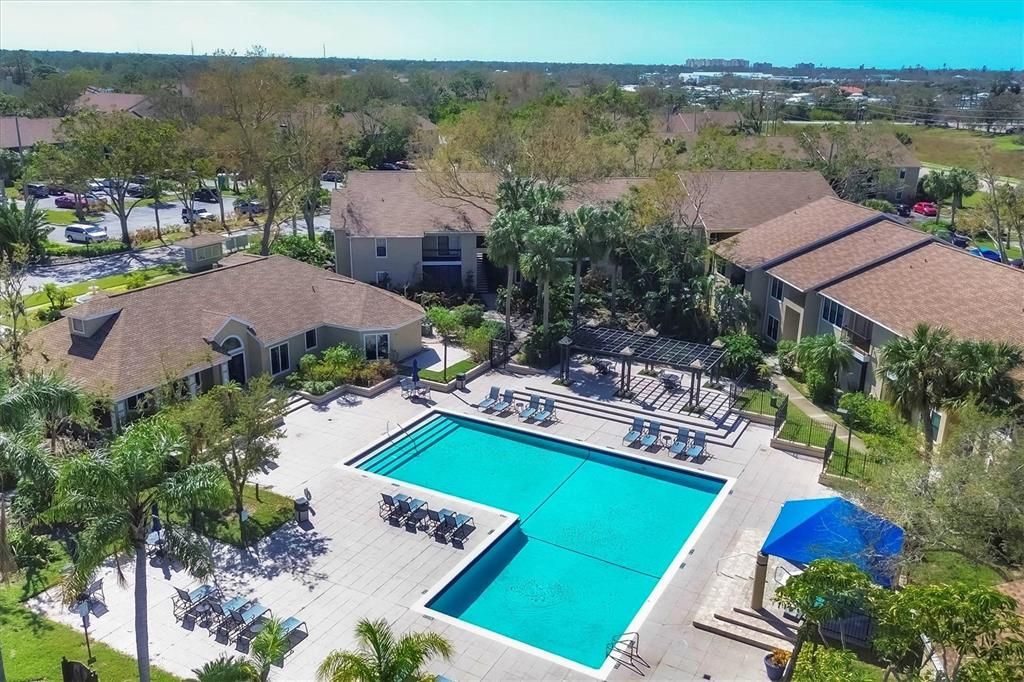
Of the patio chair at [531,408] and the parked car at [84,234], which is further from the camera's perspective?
the parked car at [84,234]

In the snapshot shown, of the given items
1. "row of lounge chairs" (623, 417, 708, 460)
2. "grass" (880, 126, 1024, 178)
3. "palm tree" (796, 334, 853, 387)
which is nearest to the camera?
"row of lounge chairs" (623, 417, 708, 460)

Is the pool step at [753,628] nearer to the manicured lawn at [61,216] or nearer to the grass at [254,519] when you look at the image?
the grass at [254,519]

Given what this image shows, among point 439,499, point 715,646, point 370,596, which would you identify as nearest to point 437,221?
point 439,499

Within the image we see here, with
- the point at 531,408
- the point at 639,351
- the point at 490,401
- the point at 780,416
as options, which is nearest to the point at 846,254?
the point at 780,416

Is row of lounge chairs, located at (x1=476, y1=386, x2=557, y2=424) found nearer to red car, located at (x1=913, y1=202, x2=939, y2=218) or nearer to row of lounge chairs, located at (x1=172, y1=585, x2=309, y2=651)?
row of lounge chairs, located at (x1=172, y1=585, x2=309, y2=651)

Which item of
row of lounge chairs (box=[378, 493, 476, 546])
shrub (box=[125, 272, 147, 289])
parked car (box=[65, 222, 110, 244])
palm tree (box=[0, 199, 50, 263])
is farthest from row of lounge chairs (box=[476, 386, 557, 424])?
parked car (box=[65, 222, 110, 244])

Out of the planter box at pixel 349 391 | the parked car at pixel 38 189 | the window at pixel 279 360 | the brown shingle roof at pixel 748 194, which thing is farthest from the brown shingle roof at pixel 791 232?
the parked car at pixel 38 189
